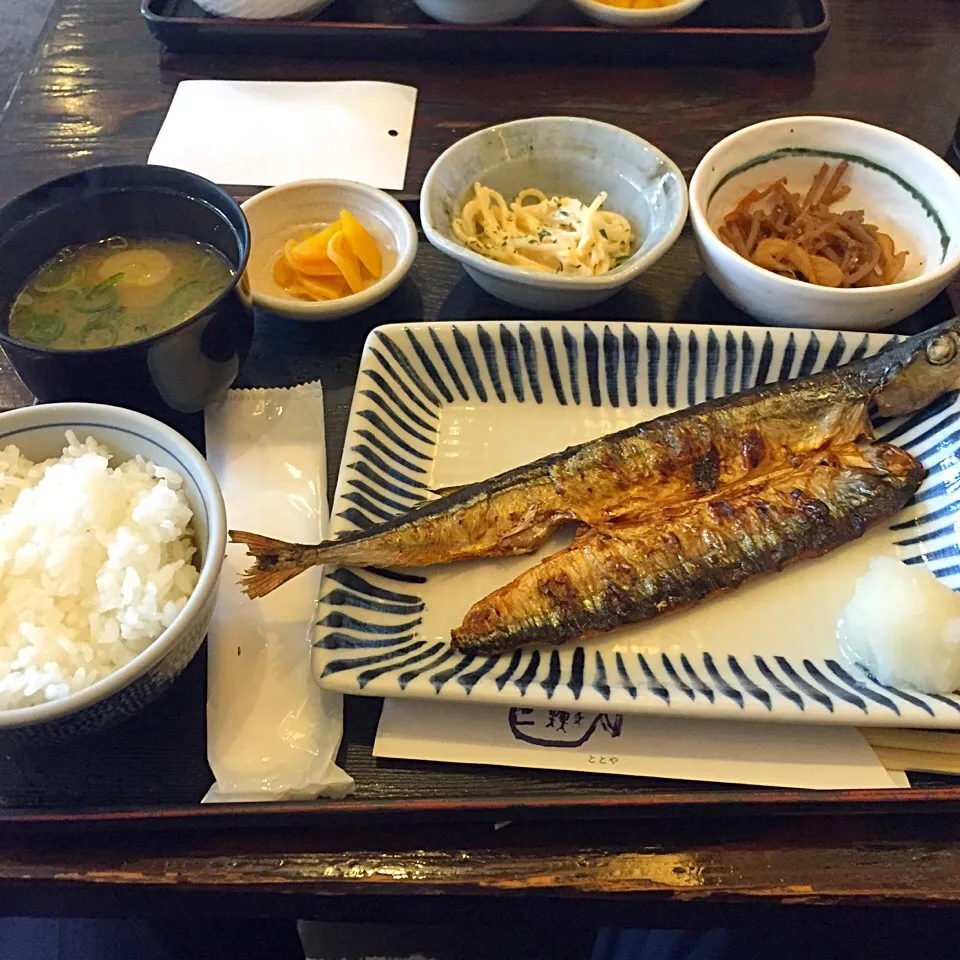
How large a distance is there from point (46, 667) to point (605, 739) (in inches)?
25.6

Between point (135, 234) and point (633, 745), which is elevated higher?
point (135, 234)

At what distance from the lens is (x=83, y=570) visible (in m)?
0.98

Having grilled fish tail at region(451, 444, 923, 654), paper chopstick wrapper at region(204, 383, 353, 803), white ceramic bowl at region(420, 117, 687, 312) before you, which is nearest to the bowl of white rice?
paper chopstick wrapper at region(204, 383, 353, 803)

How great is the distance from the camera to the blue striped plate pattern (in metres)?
1.03

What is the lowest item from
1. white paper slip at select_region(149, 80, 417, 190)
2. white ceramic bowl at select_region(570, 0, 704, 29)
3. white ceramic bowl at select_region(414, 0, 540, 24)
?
white paper slip at select_region(149, 80, 417, 190)

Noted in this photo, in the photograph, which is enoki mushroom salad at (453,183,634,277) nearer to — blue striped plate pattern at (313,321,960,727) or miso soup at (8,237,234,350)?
blue striped plate pattern at (313,321,960,727)

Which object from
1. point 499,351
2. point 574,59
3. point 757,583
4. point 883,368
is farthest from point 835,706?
point 574,59

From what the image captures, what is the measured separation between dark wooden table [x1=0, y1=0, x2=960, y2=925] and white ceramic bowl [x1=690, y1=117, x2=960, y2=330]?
143 millimetres

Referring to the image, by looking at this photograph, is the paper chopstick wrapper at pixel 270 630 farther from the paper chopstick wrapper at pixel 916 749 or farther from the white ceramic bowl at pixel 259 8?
the white ceramic bowl at pixel 259 8

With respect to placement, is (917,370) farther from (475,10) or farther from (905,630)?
(475,10)

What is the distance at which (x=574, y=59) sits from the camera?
2.07 metres

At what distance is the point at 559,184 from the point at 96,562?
1.18 m

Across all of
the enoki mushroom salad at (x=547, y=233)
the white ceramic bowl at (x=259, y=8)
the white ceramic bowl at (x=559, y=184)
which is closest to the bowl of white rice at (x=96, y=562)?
the white ceramic bowl at (x=559, y=184)

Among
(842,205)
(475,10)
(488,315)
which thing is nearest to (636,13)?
(475,10)
